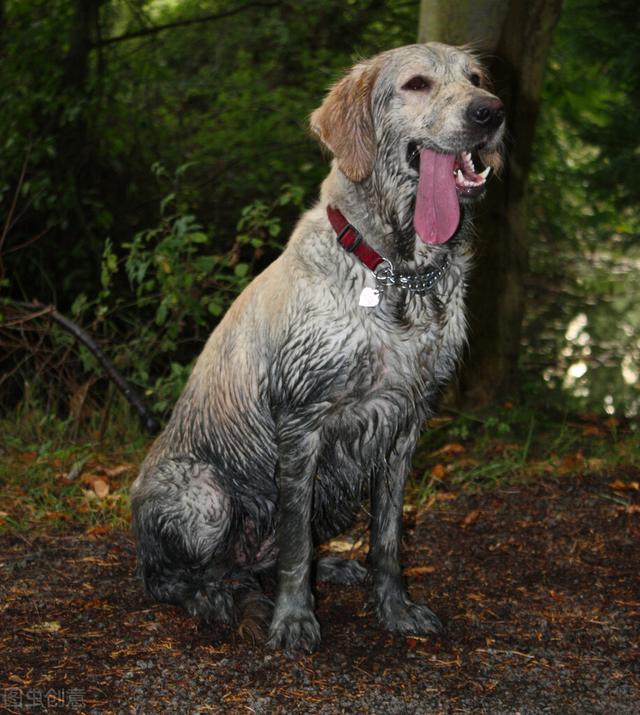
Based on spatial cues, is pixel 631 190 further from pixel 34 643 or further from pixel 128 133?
pixel 34 643

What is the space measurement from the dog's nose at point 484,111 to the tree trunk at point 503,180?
279 cm

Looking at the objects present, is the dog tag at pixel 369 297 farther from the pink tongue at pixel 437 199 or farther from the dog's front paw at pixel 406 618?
the dog's front paw at pixel 406 618

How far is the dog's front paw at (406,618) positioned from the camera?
4281mm

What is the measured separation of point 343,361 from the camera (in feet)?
12.8

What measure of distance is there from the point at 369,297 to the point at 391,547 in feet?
3.83

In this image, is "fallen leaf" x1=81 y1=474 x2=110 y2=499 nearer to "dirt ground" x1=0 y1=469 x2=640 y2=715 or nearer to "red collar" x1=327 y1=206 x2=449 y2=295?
"dirt ground" x1=0 y1=469 x2=640 y2=715

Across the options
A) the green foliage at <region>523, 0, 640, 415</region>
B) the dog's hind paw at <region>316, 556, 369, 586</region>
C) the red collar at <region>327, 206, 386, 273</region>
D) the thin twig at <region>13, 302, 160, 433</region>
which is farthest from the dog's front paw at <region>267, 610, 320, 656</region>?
the green foliage at <region>523, 0, 640, 415</region>

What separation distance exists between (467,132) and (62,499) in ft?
11.0

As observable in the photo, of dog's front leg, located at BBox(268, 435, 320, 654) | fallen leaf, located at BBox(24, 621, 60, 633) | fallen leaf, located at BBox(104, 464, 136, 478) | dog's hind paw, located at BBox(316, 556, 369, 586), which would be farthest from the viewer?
fallen leaf, located at BBox(104, 464, 136, 478)

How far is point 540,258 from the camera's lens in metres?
13.0

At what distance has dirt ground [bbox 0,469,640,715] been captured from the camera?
12.2 feet

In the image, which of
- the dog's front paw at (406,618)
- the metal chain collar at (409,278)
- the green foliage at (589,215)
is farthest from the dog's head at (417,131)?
the green foliage at (589,215)

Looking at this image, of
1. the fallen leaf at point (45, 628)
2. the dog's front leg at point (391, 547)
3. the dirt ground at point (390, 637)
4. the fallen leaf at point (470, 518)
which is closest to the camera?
the dirt ground at point (390, 637)

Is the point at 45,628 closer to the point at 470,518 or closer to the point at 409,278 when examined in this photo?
the point at 409,278
